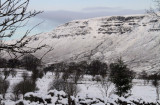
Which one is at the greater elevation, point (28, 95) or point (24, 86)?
point (28, 95)

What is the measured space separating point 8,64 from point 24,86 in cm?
4678

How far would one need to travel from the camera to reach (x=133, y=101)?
44.5ft

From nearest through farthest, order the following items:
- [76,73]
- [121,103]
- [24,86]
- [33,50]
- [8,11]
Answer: [8,11]
[33,50]
[121,103]
[24,86]
[76,73]

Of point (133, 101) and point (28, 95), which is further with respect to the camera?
point (133, 101)

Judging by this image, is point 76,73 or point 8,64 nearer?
point 8,64

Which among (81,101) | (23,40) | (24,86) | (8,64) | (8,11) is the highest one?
(8,11)

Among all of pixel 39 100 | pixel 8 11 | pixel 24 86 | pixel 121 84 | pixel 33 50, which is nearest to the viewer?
pixel 8 11

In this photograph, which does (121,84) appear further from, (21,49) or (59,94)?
(21,49)

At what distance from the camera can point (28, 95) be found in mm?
10945

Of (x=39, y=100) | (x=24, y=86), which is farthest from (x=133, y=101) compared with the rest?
(x=24, y=86)

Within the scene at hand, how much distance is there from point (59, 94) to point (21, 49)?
24.4 feet

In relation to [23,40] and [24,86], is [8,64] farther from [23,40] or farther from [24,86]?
[24,86]

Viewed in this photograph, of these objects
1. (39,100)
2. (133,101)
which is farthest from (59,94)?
(133,101)

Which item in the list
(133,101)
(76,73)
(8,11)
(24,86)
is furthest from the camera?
(76,73)
